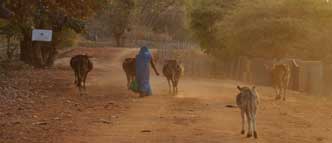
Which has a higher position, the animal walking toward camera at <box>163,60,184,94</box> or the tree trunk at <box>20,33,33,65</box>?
the tree trunk at <box>20,33,33,65</box>

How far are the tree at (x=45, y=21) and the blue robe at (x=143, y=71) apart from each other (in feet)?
7.99

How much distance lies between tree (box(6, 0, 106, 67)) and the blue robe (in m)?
2.44

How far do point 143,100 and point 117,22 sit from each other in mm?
53062

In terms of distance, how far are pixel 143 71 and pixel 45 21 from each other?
47.6 ft

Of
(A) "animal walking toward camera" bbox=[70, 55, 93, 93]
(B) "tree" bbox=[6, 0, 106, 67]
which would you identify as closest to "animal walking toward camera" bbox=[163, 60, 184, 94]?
(A) "animal walking toward camera" bbox=[70, 55, 93, 93]

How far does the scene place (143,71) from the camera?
22750mm

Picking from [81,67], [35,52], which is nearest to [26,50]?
[35,52]

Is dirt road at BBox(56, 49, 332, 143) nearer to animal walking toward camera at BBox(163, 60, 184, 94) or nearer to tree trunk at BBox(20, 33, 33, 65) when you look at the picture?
animal walking toward camera at BBox(163, 60, 184, 94)

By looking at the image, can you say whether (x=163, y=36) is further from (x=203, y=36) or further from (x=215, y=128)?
(x=215, y=128)

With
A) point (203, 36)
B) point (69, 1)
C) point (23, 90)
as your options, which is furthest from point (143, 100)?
point (203, 36)

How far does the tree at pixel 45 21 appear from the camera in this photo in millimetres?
21562

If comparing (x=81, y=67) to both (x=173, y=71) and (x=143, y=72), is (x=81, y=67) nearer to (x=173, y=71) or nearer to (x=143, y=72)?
(x=143, y=72)

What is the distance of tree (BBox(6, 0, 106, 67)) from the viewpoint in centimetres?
2156

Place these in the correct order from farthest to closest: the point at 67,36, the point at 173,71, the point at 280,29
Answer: the point at 67,36
the point at 280,29
the point at 173,71
